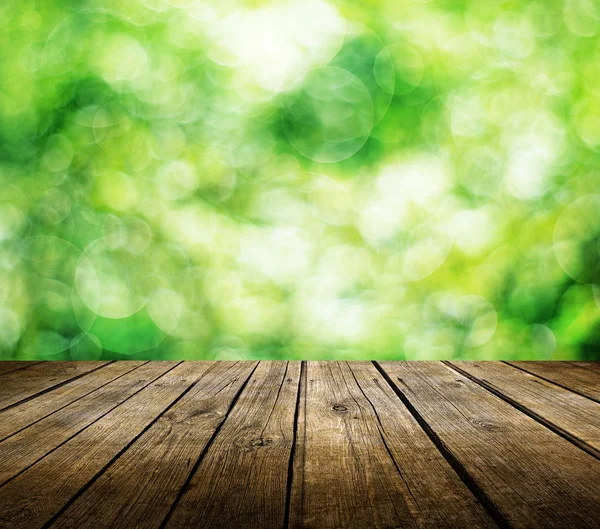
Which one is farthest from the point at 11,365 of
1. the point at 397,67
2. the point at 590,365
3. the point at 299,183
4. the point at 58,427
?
the point at 590,365

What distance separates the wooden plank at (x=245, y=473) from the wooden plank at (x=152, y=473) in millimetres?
26

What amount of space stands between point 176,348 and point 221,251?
0.38 metres

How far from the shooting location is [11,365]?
1929mm

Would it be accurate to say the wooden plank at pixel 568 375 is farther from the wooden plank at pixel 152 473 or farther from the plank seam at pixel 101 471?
the plank seam at pixel 101 471

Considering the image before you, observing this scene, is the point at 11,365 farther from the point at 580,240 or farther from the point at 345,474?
the point at 580,240

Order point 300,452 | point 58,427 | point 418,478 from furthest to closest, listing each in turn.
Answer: point 58,427, point 300,452, point 418,478

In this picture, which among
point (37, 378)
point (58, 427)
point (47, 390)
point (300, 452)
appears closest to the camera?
point (300, 452)

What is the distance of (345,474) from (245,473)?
151 millimetres

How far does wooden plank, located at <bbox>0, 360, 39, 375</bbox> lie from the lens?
1832 millimetres

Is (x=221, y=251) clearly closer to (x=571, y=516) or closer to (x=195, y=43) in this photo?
(x=195, y=43)

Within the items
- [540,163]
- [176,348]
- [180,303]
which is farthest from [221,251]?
[540,163]

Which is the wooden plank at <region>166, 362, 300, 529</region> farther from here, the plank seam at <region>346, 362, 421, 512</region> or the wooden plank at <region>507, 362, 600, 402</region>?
the wooden plank at <region>507, 362, 600, 402</region>

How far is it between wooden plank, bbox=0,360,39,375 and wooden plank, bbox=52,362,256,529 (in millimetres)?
782

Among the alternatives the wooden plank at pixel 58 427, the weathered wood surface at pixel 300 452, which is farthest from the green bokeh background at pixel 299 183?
the wooden plank at pixel 58 427
